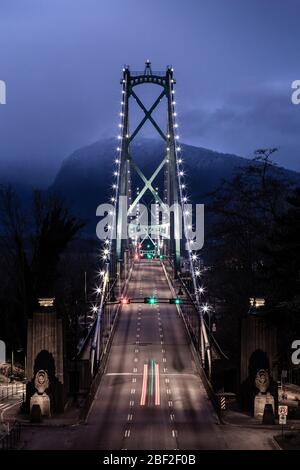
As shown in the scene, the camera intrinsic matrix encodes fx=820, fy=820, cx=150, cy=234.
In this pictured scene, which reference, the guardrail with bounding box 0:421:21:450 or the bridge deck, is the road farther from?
the guardrail with bounding box 0:421:21:450

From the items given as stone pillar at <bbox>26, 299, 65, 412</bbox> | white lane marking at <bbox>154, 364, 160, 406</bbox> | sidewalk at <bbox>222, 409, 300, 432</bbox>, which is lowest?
sidewalk at <bbox>222, 409, 300, 432</bbox>

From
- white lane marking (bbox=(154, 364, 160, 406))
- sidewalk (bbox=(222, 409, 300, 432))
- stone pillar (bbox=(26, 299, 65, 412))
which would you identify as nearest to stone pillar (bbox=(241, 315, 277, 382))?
sidewalk (bbox=(222, 409, 300, 432))

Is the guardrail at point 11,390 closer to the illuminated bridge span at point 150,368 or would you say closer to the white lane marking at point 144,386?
the illuminated bridge span at point 150,368

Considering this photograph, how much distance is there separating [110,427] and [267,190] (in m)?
20.0

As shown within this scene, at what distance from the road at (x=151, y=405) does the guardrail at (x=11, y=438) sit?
0.61m

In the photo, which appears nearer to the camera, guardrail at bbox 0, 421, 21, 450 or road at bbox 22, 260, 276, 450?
guardrail at bbox 0, 421, 21, 450

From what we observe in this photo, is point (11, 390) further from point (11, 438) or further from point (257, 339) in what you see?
point (257, 339)

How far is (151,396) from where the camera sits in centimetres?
4369

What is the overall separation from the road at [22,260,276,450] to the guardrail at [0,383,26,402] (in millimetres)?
4879

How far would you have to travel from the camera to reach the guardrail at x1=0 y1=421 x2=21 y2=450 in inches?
1227

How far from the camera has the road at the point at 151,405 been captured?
33.4 metres

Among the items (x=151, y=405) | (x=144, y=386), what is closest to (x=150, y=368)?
(x=144, y=386)

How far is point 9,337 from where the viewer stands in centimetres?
5316
